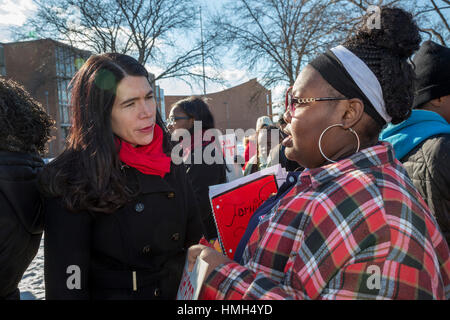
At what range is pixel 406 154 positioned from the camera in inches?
83.1

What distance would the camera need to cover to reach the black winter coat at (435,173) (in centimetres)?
190

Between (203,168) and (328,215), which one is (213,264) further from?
(203,168)

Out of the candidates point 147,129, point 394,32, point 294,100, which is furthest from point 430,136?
point 147,129

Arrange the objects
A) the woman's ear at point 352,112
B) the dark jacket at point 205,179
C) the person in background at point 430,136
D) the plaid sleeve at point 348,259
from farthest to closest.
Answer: the dark jacket at point 205,179 < the person in background at point 430,136 < the woman's ear at point 352,112 < the plaid sleeve at point 348,259

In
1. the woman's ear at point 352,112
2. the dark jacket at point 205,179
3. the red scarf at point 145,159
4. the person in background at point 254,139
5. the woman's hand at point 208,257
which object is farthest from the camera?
the person in background at point 254,139

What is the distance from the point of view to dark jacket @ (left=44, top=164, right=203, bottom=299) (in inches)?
59.1

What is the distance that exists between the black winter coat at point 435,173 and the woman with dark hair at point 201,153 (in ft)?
6.36

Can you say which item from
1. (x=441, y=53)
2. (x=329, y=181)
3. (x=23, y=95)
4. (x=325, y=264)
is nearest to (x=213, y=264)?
(x=325, y=264)

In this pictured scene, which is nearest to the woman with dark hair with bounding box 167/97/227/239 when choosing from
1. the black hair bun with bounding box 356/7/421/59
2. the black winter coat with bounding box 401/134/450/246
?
the black winter coat with bounding box 401/134/450/246

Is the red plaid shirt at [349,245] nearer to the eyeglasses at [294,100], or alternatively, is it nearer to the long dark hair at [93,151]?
the eyeglasses at [294,100]

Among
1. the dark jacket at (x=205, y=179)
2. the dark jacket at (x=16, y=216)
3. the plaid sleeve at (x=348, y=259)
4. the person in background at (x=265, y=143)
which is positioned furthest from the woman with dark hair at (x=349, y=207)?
the person in background at (x=265, y=143)

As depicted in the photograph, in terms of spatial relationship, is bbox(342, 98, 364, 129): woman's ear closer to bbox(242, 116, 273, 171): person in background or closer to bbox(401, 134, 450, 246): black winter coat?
bbox(401, 134, 450, 246): black winter coat

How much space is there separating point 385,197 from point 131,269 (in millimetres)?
1271

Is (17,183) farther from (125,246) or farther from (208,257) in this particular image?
(208,257)
